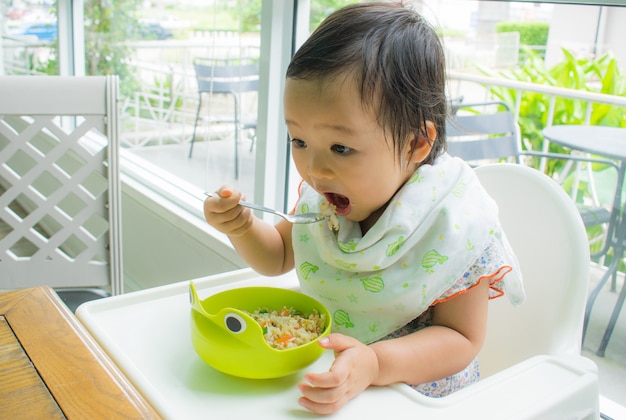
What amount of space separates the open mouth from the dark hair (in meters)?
0.10

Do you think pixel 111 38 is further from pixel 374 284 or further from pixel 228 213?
pixel 374 284

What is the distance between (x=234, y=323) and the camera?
70 cm

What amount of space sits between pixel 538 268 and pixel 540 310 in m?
0.07

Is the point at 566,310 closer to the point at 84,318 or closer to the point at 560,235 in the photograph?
the point at 560,235

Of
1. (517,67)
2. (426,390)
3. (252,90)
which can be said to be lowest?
(426,390)

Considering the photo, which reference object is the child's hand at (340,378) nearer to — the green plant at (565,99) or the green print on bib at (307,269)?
the green print on bib at (307,269)

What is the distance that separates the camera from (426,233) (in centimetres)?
87

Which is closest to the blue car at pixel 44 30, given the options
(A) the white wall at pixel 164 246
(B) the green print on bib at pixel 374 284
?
(A) the white wall at pixel 164 246

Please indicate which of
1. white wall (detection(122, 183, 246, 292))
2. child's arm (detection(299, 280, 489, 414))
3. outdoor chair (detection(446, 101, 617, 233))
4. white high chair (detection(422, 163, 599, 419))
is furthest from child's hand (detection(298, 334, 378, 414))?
white wall (detection(122, 183, 246, 292))

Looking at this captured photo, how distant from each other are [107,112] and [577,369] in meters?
1.39

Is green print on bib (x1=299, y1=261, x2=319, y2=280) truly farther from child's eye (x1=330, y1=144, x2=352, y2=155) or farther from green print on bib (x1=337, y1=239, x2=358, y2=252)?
child's eye (x1=330, y1=144, x2=352, y2=155)

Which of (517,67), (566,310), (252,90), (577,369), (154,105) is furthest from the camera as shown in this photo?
(154,105)

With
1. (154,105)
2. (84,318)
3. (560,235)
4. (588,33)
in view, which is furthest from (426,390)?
(154,105)

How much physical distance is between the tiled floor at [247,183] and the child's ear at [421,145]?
2.22 ft
